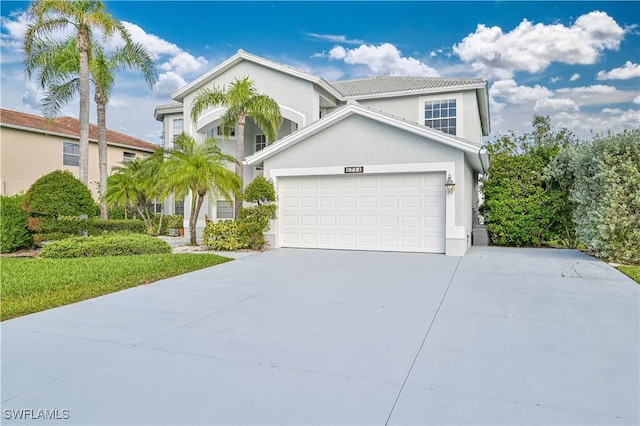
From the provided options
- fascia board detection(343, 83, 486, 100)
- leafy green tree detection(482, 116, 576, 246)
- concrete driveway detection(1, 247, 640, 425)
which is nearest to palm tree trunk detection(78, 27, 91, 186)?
fascia board detection(343, 83, 486, 100)

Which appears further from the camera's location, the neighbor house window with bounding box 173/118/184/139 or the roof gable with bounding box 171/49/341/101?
the neighbor house window with bounding box 173/118/184/139

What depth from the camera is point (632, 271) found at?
30.5ft

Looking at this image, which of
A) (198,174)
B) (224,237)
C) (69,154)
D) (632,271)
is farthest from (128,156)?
(632,271)

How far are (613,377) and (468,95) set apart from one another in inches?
565

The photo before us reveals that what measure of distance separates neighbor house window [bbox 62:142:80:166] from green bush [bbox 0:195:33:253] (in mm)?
12024

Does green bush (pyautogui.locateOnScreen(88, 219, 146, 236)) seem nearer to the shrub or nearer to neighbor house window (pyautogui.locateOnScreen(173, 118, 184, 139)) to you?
neighbor house window (pyautogui.locateOnScreen(173, 118, 184, 139))

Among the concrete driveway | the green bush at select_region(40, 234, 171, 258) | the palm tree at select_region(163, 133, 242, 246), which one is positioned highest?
the palm tree at select_region(163, 133, 242, 246)

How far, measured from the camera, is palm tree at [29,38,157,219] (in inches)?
772

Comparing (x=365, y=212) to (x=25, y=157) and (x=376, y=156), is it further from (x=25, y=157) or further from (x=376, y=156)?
(x=25, y=157)

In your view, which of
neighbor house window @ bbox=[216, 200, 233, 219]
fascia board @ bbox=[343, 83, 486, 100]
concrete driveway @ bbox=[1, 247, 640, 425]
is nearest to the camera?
concrete driveway @ bbox=[1, 247, 640, 425]

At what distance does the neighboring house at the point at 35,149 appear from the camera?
2094cm

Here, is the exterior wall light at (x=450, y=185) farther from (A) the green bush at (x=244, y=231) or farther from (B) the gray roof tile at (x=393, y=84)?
(B) the gray roof tile at (x=393, y=84)

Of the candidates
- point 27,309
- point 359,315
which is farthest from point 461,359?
point 27,309

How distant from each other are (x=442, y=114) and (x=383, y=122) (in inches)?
226
